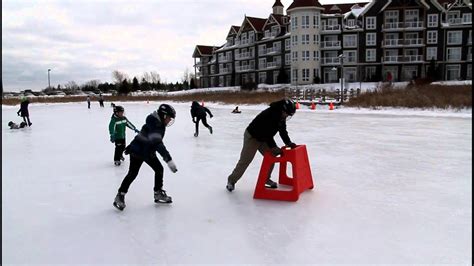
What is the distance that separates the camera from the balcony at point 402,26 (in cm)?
3597

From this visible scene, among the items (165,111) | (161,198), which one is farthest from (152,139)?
(161,198)

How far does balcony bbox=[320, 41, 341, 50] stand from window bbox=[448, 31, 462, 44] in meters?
9.97

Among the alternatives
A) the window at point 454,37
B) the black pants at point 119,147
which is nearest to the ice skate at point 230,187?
the black pants at point 119,147

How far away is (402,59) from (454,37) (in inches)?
202

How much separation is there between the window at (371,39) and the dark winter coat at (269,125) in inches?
1424

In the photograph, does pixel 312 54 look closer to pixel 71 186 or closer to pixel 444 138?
pixel 444 138

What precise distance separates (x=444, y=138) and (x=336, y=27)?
31.6 metres

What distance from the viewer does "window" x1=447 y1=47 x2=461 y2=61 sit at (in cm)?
3584

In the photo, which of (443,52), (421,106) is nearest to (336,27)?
(443,52)

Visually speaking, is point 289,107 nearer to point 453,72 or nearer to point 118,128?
point 118,128

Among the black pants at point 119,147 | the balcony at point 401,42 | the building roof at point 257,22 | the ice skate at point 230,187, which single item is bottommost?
the ice skate at point 230,187

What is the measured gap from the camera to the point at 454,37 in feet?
118

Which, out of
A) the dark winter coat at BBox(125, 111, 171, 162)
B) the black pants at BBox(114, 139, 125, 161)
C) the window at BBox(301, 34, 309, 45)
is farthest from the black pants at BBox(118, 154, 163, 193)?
the window at BBox(301, 34, 309, 45)

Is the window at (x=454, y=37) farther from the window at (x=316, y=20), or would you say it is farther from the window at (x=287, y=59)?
the window at (x=287, y=59)
